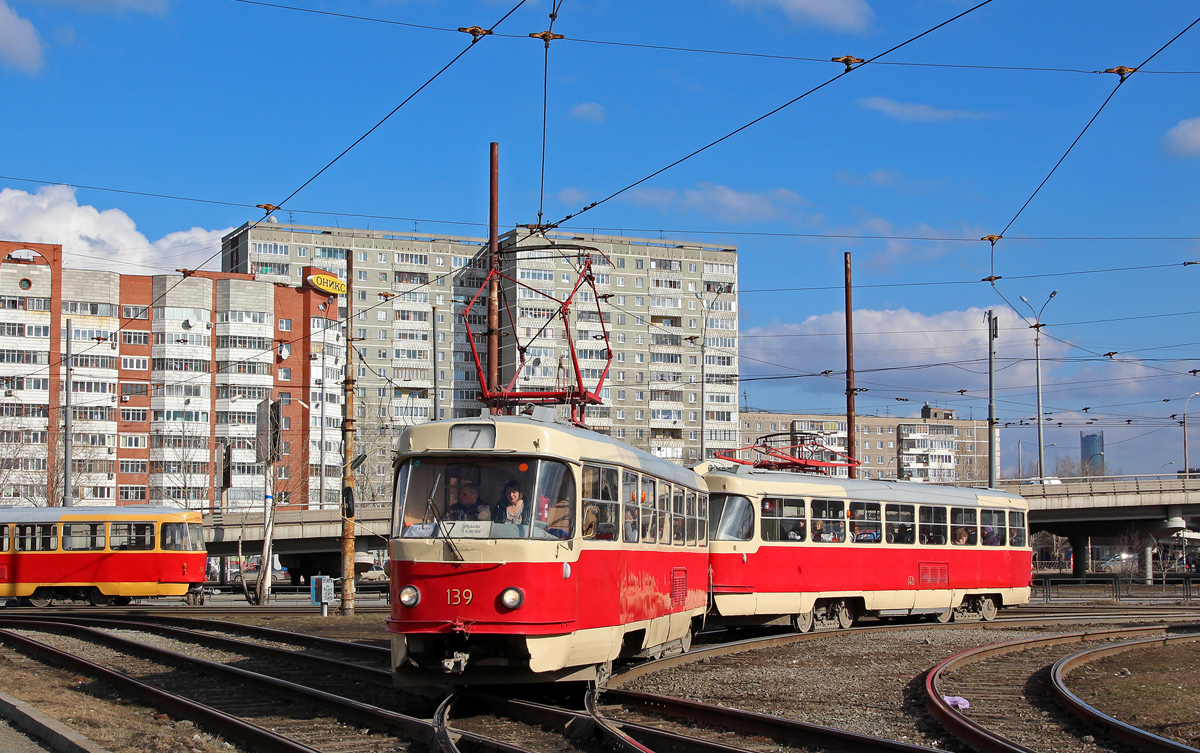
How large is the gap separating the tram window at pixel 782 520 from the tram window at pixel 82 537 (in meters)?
22.0

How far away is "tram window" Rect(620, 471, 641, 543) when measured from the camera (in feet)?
43.4

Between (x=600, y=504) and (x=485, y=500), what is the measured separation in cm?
150

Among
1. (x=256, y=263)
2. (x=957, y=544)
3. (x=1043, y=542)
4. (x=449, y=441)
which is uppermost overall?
(x=256, y=263)

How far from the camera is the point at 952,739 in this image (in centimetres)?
1051

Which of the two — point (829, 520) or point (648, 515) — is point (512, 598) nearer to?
point (648, 515)

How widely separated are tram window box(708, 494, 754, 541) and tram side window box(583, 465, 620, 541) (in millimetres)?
7852

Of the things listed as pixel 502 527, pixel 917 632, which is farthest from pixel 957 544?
pixel 502 527

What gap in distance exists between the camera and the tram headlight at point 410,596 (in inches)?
441

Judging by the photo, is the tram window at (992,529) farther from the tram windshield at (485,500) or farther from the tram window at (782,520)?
the tram windshield at (485,500)

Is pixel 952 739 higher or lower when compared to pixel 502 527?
lower

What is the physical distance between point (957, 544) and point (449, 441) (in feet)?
54.8

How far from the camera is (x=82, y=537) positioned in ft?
112

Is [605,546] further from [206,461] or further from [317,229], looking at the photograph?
[317,229]

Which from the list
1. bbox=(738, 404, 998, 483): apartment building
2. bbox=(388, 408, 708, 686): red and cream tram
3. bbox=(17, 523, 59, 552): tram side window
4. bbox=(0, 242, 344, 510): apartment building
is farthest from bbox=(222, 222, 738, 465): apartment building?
bbox=(388, 408, 708, 686): red and cream tram
